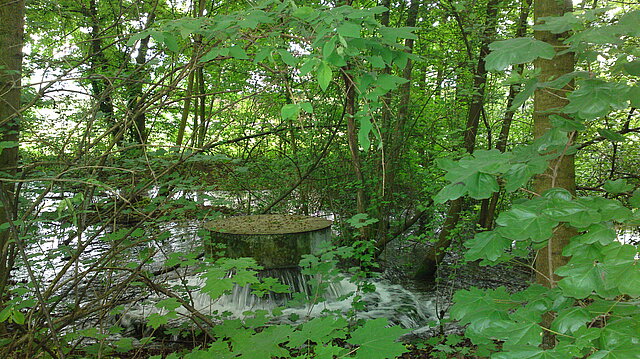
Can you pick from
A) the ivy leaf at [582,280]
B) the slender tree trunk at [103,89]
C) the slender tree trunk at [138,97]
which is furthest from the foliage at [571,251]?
the slender tree trunk at [103,89]

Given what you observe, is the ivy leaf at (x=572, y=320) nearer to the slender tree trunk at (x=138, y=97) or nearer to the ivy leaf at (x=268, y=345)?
the ivy leaf at (x=268, y=345)

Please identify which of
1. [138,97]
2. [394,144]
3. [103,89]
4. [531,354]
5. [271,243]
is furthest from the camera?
[394,144]

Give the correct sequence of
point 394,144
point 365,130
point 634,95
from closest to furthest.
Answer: point 634,95 → point 365,130 → point 394,144

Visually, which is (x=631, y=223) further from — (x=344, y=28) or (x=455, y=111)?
(x=455, y=111)

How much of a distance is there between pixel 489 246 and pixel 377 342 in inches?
23.9

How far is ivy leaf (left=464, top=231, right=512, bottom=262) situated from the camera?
1.53 m

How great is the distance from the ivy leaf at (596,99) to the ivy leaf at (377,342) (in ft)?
3.59

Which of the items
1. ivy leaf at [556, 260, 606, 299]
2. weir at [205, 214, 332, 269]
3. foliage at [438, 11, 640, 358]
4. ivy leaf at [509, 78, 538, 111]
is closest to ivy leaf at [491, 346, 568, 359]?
foliage at [438, 11, 640, 358]

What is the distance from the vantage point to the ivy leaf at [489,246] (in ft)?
5.03

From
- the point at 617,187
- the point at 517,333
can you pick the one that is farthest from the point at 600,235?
the point at 617,187

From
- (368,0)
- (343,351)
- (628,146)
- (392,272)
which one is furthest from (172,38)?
(628,146)

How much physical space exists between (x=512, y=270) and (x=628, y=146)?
109 inches

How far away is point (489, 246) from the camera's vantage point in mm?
1578

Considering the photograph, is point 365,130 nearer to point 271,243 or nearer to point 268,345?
point 268,345
